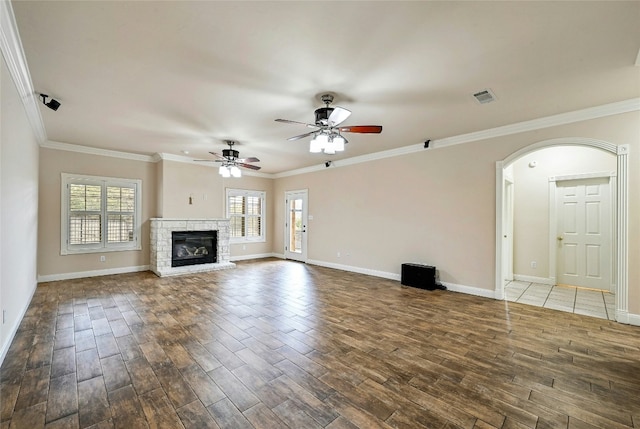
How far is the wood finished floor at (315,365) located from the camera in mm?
1811

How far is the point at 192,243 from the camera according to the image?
6816 millimetres

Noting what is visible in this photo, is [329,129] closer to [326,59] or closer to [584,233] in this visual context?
[326,59]

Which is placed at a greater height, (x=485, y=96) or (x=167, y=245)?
(x=485, y=96)

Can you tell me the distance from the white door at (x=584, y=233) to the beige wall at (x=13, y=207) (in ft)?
26.4

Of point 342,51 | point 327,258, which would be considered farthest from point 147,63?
point 327,258

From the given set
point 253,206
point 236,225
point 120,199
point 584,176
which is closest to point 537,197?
point 584,176

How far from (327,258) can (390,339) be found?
14.1 feet

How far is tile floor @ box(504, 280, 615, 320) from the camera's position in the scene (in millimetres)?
3959

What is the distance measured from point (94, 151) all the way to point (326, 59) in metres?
5.84

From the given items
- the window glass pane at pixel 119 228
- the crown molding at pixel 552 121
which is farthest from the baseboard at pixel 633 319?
the window glass pane at pixel 119 228

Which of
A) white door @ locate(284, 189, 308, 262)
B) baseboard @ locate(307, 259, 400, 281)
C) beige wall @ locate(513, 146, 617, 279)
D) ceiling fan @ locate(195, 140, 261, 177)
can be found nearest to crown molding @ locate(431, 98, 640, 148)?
beige wall @ locate(513, 146, 617, 279)

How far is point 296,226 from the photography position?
26.9 ft

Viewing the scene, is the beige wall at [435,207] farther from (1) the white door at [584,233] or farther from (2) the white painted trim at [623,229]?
(1) the white door at [584,233]

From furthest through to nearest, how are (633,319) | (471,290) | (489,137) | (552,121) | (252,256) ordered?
(252,256) → (471,290) → (489,137) → (552,121) → (633,319)
